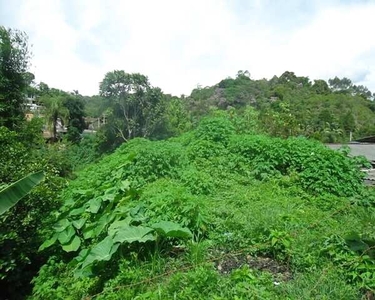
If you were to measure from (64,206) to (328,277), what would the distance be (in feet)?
12.6

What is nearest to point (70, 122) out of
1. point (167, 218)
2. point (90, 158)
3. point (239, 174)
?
point (90, 158)

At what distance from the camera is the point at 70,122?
3281cm

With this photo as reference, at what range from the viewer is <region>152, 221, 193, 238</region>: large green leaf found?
3.28 metres

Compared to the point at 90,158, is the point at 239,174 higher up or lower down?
higher up

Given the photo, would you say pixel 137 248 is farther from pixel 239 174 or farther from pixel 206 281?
pixel 239 174

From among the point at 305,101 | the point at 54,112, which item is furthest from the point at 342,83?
the point at 54,112

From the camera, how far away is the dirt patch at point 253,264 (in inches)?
119

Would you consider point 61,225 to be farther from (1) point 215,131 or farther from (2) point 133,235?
(1) point 215,131

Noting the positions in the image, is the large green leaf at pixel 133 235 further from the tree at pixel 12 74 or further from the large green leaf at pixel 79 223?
→ the tree at pixel 12 74

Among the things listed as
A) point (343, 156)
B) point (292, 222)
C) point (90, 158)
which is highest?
point (343, 156)

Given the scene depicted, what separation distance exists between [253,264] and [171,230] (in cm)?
93

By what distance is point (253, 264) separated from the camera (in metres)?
3.19

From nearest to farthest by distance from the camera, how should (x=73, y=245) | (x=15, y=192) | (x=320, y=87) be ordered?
(x=15, y=192), (x=73, y=245), (x=320, y=87)

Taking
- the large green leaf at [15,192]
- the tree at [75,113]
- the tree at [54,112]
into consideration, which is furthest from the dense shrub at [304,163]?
the tree at [75,113]
